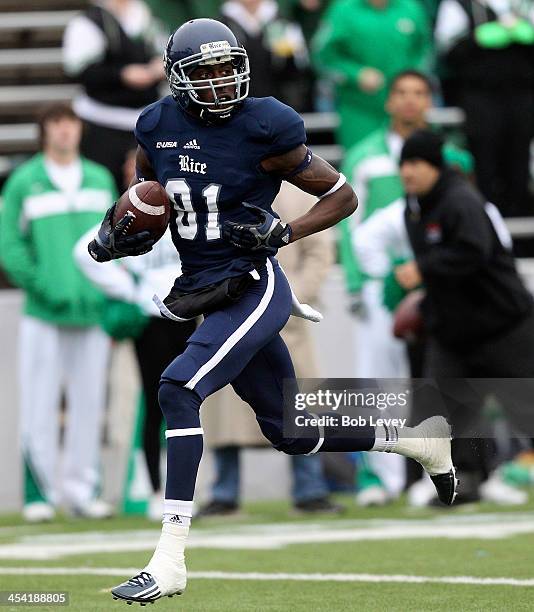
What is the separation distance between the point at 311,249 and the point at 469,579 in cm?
306

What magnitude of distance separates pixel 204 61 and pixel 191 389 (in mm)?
1083

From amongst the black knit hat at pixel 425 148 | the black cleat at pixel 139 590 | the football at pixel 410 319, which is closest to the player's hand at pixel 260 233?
the black cleat at pixel 139 590

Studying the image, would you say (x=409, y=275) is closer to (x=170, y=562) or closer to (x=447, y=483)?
(x=447, y=483)

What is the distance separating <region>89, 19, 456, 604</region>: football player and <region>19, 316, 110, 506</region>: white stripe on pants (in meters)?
3.63

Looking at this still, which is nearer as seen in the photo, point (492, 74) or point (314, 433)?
point (314, 433)

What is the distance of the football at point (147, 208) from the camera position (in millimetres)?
5410

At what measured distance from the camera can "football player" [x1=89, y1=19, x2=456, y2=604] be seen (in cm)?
535

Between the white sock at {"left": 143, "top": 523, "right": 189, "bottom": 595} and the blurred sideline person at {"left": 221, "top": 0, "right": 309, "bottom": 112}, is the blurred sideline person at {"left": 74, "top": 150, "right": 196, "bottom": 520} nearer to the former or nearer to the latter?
the blurred sideline person at {"left": 221, "top": 0, "right": 309, "bottom": 112}

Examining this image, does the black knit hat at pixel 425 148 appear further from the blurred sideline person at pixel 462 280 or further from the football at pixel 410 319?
the football at pixel 410 319

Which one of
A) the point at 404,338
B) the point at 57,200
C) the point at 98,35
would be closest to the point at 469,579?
the point at 404,338

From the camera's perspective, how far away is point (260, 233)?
534cm

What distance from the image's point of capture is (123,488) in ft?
30.9

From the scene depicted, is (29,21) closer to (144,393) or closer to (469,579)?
(144,393)

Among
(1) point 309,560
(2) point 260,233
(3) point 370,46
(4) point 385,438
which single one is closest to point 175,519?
(4) point 385,438
